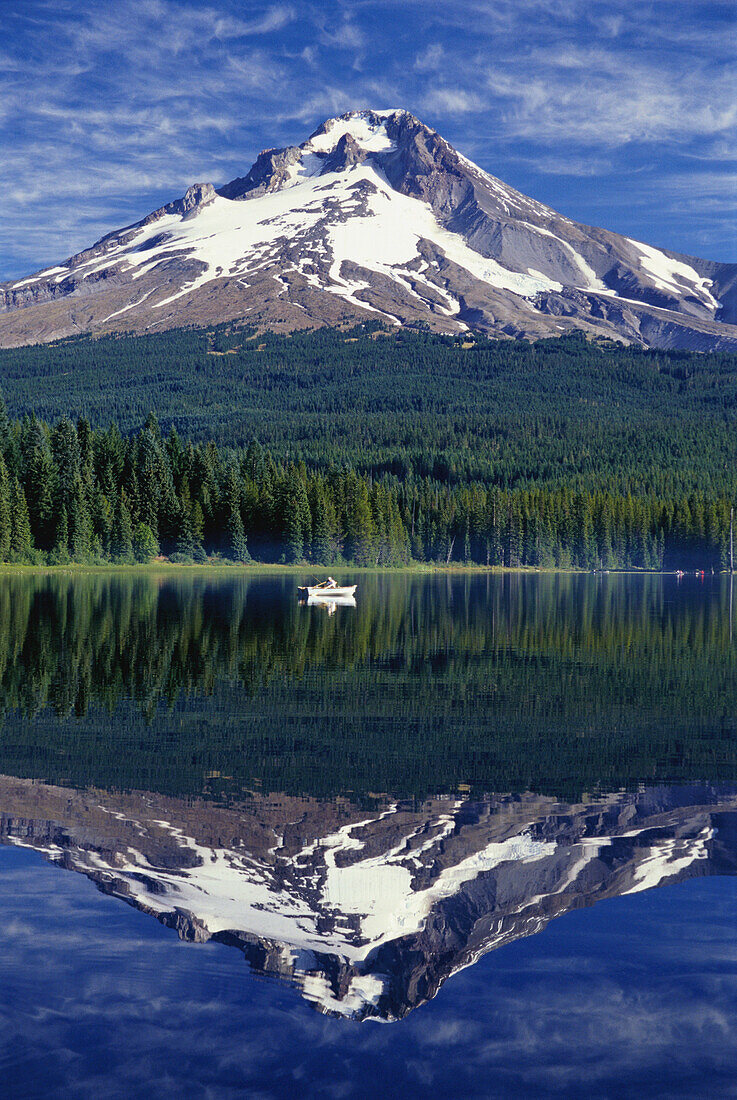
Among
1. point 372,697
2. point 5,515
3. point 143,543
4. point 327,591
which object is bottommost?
point 372,697

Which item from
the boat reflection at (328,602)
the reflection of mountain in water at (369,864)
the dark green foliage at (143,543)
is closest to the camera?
the reflection of mountain in water at (369,864)

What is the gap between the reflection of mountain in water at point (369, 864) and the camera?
40.3ft

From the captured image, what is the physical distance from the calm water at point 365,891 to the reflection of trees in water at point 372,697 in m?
0.17

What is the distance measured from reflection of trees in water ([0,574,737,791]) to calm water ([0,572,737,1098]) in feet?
0.57

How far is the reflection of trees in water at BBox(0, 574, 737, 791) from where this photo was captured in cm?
2195

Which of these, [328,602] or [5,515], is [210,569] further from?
[328,602]

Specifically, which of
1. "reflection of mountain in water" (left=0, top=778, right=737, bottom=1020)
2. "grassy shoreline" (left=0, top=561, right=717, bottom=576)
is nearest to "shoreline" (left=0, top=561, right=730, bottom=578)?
"grassy shoreline" (left=0, top=561, right=717, bottom=576)

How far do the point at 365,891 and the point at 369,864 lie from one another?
3.54 feet

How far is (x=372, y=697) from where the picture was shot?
101ft

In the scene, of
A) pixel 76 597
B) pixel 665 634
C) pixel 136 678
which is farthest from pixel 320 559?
pixel 136 678

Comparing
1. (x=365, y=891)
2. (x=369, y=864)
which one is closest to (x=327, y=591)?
(x=369, y=864)

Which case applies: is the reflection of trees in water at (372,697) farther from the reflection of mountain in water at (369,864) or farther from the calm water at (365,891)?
the reflection of mountain in water at (369,864)

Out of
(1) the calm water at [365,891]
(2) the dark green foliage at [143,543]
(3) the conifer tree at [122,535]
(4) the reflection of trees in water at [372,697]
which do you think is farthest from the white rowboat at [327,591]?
(1) the calm water at [365,891]

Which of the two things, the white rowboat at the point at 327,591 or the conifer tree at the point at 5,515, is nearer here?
the white rowboat at the point at 327,591
